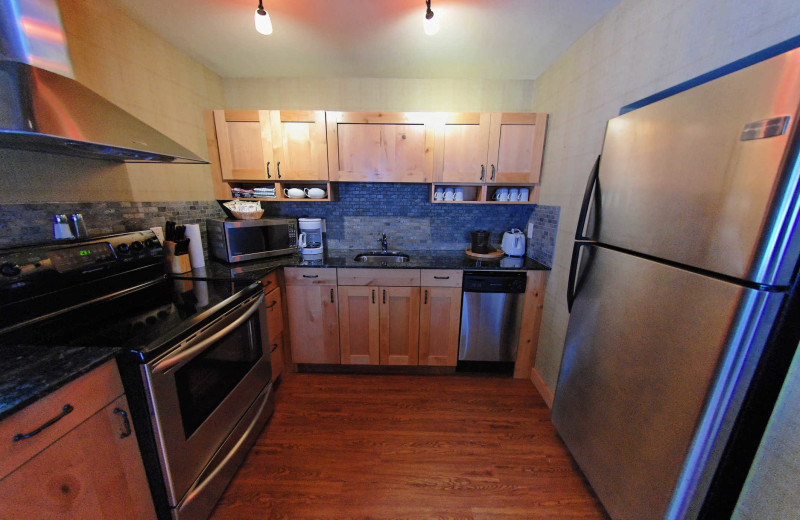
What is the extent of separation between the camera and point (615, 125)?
3.69 ft

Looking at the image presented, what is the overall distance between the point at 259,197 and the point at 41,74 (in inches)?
51.5

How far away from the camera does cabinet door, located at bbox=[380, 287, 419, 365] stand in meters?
2.01

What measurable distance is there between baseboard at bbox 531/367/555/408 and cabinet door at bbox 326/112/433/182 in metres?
1.83

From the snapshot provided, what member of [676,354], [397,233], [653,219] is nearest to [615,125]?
[653,219]

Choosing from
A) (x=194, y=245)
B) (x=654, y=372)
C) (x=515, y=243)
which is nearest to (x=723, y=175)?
(x=654, y=372)

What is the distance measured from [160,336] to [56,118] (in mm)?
794

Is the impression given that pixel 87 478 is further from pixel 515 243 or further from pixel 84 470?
pixel 515 243

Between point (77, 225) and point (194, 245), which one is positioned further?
point (194, 245)

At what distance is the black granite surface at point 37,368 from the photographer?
619mm

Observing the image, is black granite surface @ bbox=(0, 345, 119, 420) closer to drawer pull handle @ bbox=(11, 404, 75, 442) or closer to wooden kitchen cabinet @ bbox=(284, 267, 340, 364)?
drawer pull handle @ bbox=(11, 404, 75, 442)

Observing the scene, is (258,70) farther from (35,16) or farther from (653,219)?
(653,219)

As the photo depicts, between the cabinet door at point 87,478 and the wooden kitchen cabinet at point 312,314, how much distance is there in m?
1.16

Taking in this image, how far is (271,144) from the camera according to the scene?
206cm

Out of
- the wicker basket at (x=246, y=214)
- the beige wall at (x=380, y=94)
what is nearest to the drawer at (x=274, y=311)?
the wicker basket at (x=246, y=214)
